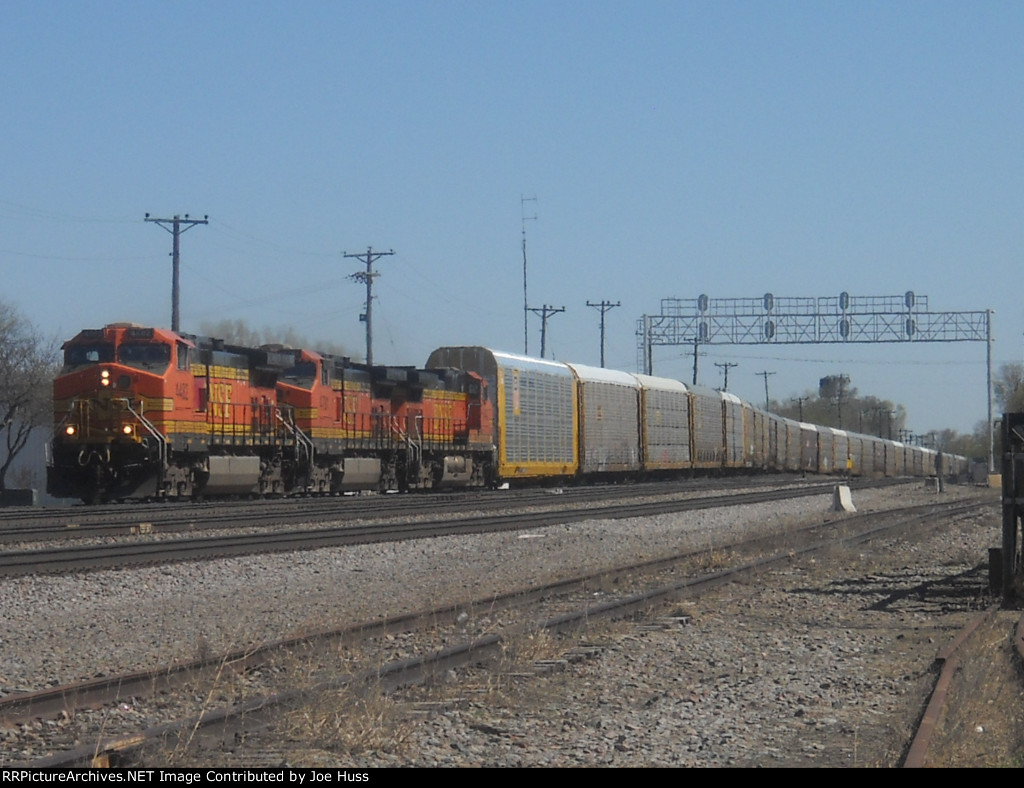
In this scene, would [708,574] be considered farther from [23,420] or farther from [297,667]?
[23,420]

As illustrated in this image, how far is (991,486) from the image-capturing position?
1841 inches

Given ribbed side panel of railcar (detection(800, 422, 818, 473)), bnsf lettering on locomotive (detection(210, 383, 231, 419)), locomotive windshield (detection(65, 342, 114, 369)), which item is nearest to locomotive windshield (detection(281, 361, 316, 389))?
bnsf lettering on locomotive (detection(210, 383, 231, 419))

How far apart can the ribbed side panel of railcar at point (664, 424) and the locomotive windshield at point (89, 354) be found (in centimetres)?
2064

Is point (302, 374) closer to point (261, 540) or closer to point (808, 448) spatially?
point (261, 540)

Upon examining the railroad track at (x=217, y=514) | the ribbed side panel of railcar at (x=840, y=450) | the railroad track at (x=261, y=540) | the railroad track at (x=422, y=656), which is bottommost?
the railroad track at (x=422, y=656)

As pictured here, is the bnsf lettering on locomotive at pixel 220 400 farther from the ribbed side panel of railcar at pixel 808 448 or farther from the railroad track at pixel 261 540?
the ribbed side panel of railcar at pixel 808 448

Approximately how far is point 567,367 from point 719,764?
31.7 metres

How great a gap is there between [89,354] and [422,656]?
704 inches

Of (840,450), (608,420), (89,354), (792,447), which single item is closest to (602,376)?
(608,420)

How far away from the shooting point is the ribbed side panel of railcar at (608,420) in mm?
37500

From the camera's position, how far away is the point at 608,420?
38375 mm

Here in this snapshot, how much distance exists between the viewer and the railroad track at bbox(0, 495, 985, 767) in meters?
5.95

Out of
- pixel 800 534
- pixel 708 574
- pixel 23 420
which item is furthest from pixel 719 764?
pixel 23 420

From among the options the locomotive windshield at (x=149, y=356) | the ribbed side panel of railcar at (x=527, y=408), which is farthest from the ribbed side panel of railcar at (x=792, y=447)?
the locomotive windshield at (x=149, y=356)
